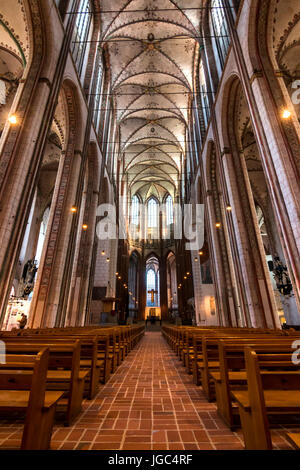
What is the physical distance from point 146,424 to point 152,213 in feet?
107

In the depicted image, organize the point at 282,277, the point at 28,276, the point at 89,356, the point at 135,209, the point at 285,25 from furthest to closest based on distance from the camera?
the point at 135,209 < the point at 28,276 < the point at 282,277 < the point at 285,25 < the point at 89,356

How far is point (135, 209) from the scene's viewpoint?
3409cm

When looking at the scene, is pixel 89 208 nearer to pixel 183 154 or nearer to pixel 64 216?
pixel 64 216

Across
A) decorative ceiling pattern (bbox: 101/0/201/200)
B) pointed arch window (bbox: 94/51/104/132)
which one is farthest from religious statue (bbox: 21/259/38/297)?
decorative ceiling pattern (bbox: 101/0/201/200)

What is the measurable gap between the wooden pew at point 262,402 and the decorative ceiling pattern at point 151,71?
14.4 metres

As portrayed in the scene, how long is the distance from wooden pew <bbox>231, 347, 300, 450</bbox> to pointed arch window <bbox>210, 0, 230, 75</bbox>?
1298 centimetres

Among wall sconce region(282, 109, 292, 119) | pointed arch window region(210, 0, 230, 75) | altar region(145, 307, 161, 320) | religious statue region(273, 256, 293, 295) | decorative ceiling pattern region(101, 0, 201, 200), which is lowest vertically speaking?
altar region(145, 307, 161, 320)

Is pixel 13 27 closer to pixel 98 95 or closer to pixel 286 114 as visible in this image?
pixel 98 95

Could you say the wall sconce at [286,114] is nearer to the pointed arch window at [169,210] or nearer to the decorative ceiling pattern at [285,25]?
the decorative ceiling pattern at [285,25]

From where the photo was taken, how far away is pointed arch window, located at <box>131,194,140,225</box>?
3338 centimetres

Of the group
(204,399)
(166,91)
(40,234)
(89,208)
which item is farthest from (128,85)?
(204,399)

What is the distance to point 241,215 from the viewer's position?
9.32 metres

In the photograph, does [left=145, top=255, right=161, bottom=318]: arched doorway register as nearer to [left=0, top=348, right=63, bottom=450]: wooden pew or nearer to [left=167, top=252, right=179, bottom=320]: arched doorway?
[left=167, top=252, right=179, bottom=320]: arched doorway

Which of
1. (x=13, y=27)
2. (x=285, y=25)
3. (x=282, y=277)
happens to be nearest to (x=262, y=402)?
(x=285, y=25)
